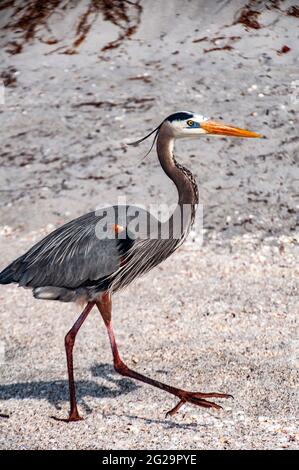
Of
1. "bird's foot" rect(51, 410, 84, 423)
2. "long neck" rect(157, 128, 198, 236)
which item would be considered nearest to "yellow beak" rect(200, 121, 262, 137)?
"long neck" rect(157, 128, 198, 236)

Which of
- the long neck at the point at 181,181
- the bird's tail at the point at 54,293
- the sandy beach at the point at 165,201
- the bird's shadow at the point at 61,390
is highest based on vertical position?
the long neck at the point at 181,181

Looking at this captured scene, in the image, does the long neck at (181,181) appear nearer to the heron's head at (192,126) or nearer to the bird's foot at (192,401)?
the heron's head at (192,126)

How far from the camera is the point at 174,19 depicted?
1438 centimetres

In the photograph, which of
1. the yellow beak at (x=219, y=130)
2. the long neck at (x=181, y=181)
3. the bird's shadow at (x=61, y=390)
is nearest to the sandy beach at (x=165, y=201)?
the bird's shadow at (x=61, y=390)

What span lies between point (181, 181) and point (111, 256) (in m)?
0.68

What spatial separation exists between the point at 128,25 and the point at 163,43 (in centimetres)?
99

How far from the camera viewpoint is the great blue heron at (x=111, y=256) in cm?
580

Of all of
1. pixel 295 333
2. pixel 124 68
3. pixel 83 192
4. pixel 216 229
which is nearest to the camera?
pixel 295 333

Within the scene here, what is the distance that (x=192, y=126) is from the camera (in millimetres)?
5859

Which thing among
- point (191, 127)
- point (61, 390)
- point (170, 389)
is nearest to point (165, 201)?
point (61, 390)

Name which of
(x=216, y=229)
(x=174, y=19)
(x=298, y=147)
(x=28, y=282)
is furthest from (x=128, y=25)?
(x=28, y=282)

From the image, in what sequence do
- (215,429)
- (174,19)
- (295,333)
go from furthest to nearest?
1. (174,19)
2. (295,333)
3. (215,429)

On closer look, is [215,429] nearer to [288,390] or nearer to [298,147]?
[288,390]

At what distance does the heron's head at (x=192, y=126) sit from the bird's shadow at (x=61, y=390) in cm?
188
